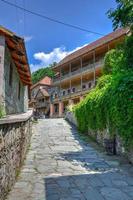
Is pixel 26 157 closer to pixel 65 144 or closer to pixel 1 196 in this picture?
pixel 65 144

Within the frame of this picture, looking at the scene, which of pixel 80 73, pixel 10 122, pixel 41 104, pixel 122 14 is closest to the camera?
pixel 10 122

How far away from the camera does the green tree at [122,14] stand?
8.89 m

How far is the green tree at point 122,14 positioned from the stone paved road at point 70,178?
4605mm

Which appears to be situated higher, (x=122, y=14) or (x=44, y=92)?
(x=44, y=92)

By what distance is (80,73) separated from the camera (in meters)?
37.5

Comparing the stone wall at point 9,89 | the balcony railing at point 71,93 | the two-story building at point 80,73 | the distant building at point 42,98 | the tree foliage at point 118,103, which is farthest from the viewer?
the distant building at point 42,98

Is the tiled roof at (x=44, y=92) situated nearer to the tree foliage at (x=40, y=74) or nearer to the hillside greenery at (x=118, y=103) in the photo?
the tree foliage at (x=40, y=74)

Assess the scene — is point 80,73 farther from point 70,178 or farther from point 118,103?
point 70,178

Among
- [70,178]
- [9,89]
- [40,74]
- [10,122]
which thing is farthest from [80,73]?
[40,74]

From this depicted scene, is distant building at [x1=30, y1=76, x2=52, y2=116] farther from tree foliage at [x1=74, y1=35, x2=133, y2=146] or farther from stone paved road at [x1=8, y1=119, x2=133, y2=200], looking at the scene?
stone paved road at [x1=8, y1=119, x2=133, y2=200]

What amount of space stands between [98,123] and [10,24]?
5510 millimetres

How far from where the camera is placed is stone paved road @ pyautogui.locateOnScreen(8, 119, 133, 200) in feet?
17.0

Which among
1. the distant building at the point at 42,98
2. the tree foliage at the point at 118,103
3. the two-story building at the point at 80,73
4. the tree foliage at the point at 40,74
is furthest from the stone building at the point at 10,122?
the tree foliage at the point at 40,74

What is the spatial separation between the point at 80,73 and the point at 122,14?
28465 millimetres
